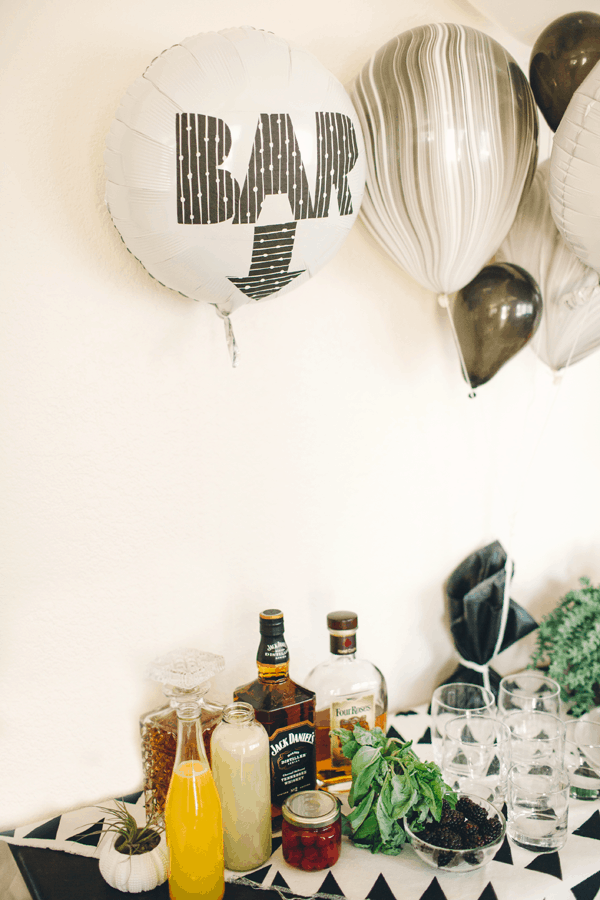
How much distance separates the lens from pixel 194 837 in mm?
684

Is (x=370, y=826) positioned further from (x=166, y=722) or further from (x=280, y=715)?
(x=166, y=722)

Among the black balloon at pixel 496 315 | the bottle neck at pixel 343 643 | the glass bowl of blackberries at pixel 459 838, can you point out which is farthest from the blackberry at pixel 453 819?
the black balloon at pixel 496 315

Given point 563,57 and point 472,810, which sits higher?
point 563,57

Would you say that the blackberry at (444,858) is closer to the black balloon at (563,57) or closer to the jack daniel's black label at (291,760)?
the jack daniel's black label at (291,760)

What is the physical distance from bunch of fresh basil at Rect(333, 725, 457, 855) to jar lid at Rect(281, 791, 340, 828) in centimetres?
3

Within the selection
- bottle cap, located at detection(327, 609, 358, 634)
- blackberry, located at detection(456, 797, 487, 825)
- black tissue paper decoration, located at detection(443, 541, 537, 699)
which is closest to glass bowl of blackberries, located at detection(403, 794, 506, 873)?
blackberry, located at detection(456, 797, 487, 825)

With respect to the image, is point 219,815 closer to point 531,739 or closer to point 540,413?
point 531,739

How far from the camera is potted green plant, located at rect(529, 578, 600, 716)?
3.58 ft

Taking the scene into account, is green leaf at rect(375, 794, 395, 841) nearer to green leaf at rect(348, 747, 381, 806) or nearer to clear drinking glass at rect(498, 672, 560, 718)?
green leaf at rect(348, 747, 381, 806)

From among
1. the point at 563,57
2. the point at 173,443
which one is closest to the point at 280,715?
the point at 173,443

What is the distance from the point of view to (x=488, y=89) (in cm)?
84

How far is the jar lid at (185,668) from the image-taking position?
0.76 m

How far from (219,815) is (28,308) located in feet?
2.14

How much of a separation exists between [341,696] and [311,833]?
0.72ft
